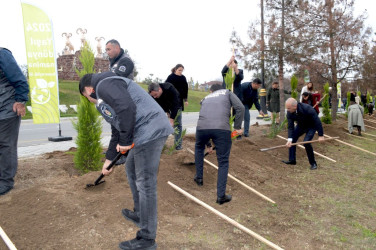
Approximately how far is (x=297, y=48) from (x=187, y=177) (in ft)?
25.5

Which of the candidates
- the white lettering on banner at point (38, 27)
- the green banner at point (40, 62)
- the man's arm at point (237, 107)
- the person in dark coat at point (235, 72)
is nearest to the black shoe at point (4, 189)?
the man's arm at point (237, 107)

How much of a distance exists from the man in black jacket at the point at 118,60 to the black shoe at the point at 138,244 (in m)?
2.79

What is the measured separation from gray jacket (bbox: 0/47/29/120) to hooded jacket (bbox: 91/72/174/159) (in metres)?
1.80

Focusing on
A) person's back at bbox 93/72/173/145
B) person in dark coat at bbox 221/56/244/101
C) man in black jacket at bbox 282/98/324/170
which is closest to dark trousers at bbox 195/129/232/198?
person's back at bbox 93/72/173/145

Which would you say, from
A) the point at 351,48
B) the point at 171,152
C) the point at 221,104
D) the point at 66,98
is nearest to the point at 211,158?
the point at 171,152

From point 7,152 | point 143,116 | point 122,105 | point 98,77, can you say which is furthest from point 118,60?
point 122,105

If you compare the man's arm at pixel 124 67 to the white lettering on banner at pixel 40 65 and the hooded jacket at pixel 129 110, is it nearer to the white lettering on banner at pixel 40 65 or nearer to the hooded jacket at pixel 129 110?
the hooded jacket at pixel 129 110

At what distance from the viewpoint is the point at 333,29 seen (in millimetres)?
12336

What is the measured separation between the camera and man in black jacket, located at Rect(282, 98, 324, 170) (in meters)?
7.12

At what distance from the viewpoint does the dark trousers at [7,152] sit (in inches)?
164

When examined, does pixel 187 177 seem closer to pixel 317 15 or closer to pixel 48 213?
pixel 48 213

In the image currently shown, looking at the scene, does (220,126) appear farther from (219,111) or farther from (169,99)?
(169,99)

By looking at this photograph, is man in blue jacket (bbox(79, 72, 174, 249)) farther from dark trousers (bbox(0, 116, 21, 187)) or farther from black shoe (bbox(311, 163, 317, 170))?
black shoe (bbox(311, 163, 317, 170))

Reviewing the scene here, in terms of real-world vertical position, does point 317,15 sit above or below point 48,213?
above
